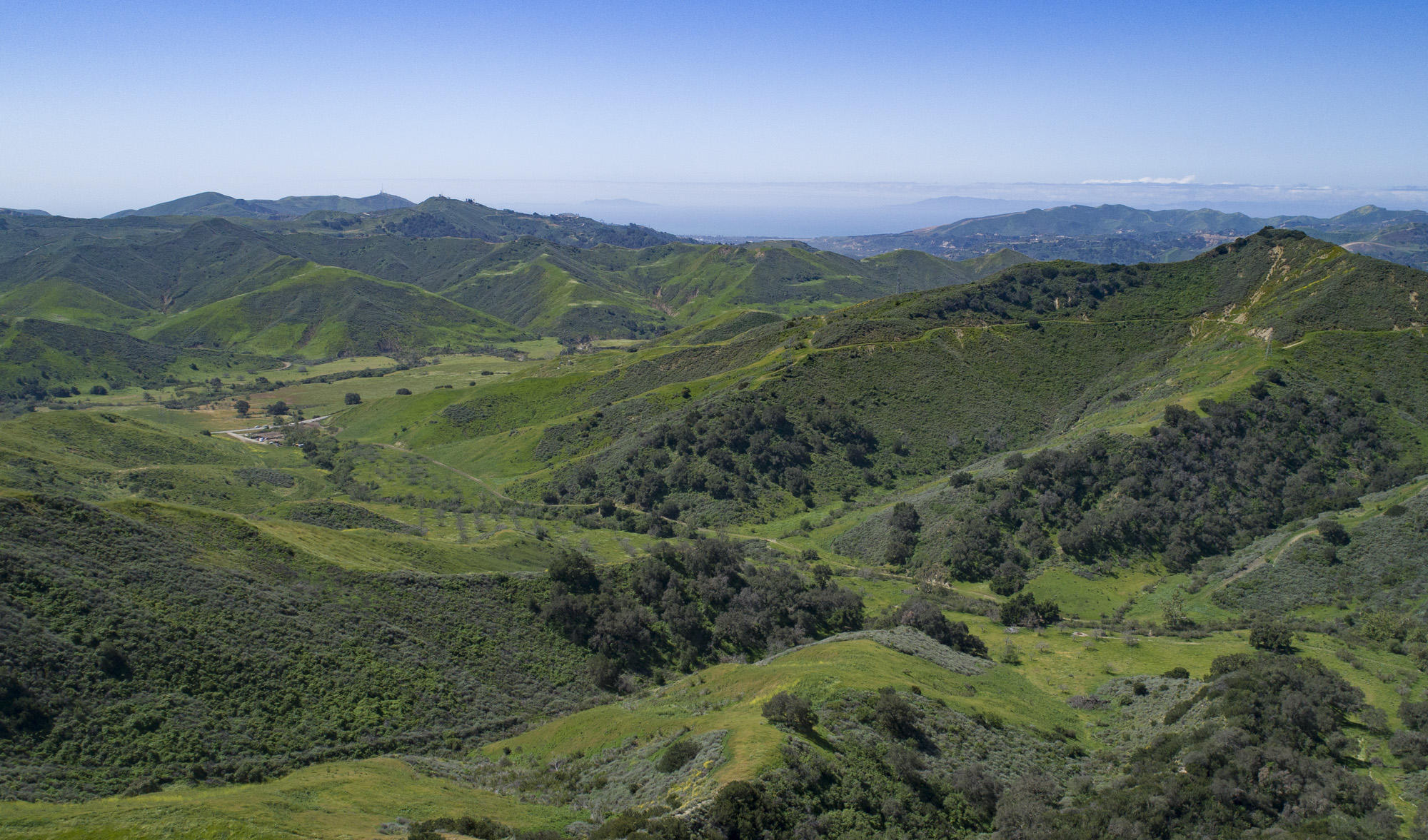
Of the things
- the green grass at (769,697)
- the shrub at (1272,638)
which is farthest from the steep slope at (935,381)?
the green grass at (769,697)

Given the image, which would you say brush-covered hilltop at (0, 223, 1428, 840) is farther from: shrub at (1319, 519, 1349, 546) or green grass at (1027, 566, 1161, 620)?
green grass at (1027, 566, 1161, 620)

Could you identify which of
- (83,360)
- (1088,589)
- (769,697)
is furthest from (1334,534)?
(83,360)

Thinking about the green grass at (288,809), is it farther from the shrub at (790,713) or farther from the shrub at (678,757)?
the shrub at (790,713)

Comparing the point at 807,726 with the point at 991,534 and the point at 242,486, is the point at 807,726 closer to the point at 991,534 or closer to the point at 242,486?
the point at 991,534

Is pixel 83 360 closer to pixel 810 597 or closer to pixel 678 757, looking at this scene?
pixel 810 597

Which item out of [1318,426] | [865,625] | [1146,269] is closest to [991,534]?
[865,625]

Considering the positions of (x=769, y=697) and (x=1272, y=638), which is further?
(x=1272, y=638)

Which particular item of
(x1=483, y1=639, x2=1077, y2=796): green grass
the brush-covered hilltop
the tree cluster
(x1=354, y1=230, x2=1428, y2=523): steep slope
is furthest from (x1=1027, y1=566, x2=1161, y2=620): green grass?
(x1=354, y1=230, x2=1428, y2=523): steep slope

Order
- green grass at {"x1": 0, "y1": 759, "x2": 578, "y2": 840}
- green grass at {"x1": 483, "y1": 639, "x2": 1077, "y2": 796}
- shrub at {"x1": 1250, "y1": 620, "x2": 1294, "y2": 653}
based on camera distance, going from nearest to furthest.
A: 1. green grass at {"x1": 0, "y1": 759, "x2": 578, "y2": 840}
2. green grass at {"x1": 483, "y1": 639, "x2": 1077, "y2": 796}
3. shrub at {"x1": 1250, "y1": 620, "x2": 1294, "y2": 653}
